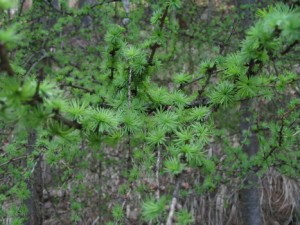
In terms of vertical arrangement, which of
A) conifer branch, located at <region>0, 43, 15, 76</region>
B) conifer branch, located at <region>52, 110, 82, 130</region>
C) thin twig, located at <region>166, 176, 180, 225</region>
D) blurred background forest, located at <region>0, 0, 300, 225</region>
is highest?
blurred background forest, located at <region>0, 0, 300, 225</region>

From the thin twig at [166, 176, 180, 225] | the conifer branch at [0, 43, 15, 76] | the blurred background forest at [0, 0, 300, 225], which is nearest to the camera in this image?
the conifer branch at [0, 43, 15, 76]

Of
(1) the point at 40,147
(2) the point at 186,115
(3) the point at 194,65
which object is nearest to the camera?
(2) the point at 186,115

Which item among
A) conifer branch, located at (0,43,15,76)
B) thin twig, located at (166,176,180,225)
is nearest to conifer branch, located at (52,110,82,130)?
conifer branch, located at (0,43,15,76)

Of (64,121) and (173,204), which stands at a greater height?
(64,121)

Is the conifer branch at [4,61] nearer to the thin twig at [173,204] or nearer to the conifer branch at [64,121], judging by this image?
the conifer branch at [64,121]

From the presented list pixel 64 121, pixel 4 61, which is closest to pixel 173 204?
pixel 64 121

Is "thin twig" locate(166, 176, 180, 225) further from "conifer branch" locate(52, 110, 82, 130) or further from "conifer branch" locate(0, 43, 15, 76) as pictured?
"conifer branch" locate(0, 43, 15, 76)

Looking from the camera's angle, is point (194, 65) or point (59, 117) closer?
point (59, 117)

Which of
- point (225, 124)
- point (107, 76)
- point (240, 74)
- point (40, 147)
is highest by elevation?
point (225, 124)

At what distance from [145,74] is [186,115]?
0.86 feet

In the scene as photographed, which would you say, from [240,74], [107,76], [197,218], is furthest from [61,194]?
[240,74]

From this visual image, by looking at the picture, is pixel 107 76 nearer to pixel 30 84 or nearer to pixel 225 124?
pixel 30 84

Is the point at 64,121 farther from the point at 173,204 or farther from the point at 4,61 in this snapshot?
the point at 173,204

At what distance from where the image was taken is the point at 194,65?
15.1 feet
